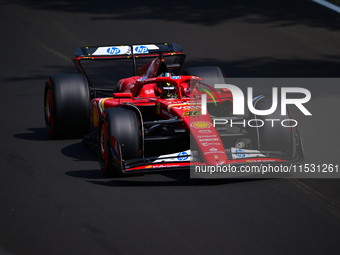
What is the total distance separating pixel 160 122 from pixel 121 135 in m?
0.50

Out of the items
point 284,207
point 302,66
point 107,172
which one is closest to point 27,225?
point 107,172

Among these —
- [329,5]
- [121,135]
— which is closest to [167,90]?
[121,135]

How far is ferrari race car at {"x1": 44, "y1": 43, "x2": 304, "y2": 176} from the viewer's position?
25.2 ft

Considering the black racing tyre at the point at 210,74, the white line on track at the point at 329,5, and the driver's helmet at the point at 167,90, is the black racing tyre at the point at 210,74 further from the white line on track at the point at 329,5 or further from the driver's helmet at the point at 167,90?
the white line on track at the point at 329,5

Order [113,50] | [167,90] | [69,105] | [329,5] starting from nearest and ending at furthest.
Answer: [167,90], [69,105], [113,50], [329,5]

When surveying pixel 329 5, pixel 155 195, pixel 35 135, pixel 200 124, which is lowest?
pixel 155 195

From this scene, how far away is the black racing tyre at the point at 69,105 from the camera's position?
9477 mm

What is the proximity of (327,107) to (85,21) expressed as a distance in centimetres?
900

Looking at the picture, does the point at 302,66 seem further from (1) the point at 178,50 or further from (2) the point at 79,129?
(2) the point at 79,129

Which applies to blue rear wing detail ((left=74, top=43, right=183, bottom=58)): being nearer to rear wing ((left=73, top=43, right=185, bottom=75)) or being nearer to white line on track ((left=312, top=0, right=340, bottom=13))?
rear wing ((left=73, top=43, right=185, bottom=75))

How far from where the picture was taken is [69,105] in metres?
9.48

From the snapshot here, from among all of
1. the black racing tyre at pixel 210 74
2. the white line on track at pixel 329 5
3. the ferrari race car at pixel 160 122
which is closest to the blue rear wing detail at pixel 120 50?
the ferrari race car at pixel 160 122

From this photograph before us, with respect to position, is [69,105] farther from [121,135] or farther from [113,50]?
[121,135]

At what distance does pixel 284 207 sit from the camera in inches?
273
